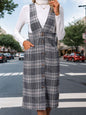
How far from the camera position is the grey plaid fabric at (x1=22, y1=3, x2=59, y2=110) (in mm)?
2412

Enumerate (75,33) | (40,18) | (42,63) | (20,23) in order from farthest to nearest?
(75,33), (20,23), (40,18), (42,63)

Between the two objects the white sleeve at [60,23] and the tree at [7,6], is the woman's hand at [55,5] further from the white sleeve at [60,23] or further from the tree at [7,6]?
the tree at [7,6]

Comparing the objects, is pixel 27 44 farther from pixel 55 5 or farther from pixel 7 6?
pixel 7 6

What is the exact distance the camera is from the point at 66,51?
84.0 meters

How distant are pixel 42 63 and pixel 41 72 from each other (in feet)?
0.28

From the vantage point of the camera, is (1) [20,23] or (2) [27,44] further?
(1) [20,23]

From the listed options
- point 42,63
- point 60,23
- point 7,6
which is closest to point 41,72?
point 42,63

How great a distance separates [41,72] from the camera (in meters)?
2.41

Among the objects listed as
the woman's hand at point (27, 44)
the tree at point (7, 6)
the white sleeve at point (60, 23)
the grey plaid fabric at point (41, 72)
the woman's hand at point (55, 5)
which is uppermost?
the tree at point (7, 6)

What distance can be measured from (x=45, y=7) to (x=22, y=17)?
0.27 metres

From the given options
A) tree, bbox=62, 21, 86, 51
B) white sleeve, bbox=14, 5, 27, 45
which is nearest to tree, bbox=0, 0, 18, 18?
white sleeve, bbox=14, 5, 27, 45

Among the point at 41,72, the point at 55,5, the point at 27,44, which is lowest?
the point at 41,72

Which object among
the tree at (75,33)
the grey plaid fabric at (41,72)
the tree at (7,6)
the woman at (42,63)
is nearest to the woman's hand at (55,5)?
the woman at (42,63)

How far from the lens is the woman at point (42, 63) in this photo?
2416 millimetres
